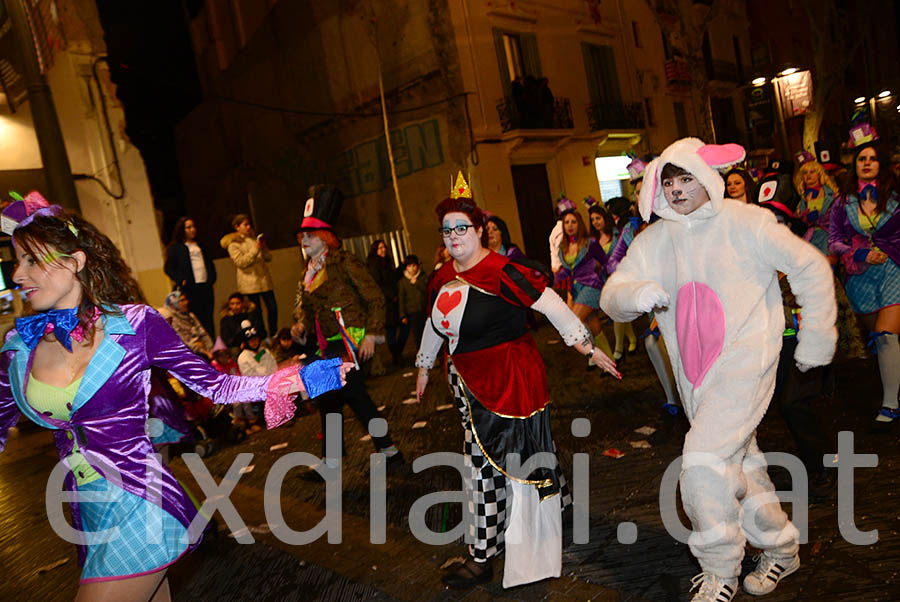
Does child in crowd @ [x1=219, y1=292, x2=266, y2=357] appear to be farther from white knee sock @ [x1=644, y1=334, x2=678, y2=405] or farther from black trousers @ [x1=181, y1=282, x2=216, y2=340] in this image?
white knee sock @ [x1=644, y1=334, x2=678, y2=405]

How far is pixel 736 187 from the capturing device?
480cm

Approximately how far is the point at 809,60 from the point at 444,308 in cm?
3883

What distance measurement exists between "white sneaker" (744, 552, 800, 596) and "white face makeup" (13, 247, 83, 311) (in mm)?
3156

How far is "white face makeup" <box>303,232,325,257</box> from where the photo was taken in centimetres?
536

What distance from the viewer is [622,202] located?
27.5 feet

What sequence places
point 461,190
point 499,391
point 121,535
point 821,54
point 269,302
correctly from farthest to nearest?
1. point 821,54
2. point 269,302
3. point 461,190
4. point 499,391
5. point 121,535

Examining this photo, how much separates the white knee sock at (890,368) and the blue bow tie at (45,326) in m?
5.14

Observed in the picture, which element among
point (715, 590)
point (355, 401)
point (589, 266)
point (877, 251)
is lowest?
point (715, 590)

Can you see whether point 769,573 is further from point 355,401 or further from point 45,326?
point 355,401

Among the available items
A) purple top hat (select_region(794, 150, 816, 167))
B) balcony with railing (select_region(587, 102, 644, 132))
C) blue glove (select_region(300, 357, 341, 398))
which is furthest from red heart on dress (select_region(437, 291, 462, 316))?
balcony with railing (select_region(587, 102, 644, 132))

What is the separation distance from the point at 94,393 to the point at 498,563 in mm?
2427

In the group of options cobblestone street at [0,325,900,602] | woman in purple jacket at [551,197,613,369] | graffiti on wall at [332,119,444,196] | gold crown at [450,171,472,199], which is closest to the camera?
cobblestone street at [0,325,900,602]

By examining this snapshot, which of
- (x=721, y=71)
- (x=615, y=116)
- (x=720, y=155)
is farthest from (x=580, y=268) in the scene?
(x=721, y=71)

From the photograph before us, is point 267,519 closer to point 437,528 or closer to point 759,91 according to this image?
point 437,528
